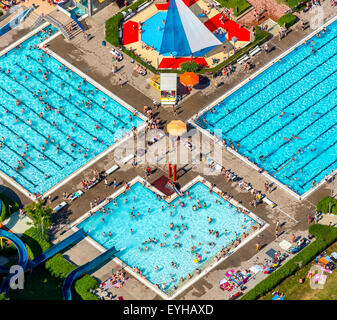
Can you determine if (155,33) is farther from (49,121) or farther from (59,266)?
(59,266)

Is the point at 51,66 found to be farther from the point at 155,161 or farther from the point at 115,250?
the point at 115,250

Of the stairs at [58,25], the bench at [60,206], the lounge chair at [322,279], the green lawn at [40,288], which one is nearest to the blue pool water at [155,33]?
the stairs at [58,25]

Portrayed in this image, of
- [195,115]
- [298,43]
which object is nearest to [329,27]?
[298,43]

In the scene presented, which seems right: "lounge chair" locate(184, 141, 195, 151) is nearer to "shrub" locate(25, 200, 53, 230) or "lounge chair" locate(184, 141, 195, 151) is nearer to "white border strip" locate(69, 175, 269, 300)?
"white border strip" locate(69, 175, 269, 300)

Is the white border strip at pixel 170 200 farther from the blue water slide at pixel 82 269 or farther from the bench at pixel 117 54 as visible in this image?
the bench at pixel 117 54

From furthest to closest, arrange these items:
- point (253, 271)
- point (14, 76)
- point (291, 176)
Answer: point (14, 76) → point (291, 176) → point (253, 271)

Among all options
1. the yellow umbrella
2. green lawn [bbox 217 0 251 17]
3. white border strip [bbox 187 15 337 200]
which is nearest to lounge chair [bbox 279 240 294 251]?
white border strip [bbox 187 15 337 200]
